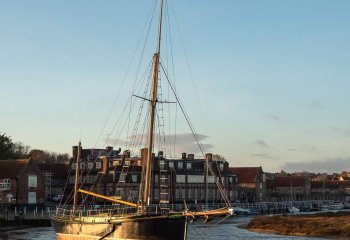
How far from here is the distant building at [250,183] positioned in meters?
155

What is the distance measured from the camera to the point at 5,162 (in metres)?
103

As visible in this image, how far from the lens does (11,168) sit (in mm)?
100562

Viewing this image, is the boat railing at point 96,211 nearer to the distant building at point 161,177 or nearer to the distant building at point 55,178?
the distant building at point 161,177

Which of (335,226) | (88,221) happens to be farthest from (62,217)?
(335,226)

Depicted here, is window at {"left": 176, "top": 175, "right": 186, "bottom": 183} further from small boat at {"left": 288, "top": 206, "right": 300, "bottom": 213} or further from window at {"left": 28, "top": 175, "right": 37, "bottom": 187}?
window at {"left": 28, "top": 175, "right": 37, "bottom": 187}

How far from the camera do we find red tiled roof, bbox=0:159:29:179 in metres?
99.6

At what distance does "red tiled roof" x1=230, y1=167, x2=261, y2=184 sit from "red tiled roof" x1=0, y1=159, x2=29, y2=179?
2765 inches

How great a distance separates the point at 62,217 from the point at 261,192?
385ft

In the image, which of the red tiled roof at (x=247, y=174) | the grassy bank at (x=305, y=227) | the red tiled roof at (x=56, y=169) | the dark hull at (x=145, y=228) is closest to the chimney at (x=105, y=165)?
the red tiled roof at (x=56, y=169)

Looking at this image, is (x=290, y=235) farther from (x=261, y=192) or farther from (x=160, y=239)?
(x=261, y=192)

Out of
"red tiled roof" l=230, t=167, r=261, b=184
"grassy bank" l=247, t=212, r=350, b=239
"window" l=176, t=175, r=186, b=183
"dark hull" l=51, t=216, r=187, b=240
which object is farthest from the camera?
"red tiled roof" l=230, t=167, r=261, b=184

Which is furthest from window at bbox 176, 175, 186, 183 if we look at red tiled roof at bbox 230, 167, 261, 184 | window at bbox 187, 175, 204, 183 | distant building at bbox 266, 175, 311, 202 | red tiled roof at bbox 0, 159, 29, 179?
distant building at bbox 266, 175, 311, 202

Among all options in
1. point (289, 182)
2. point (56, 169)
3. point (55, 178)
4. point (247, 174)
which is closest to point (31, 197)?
point (55, 178)

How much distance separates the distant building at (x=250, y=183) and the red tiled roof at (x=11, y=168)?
67967 millimetres
